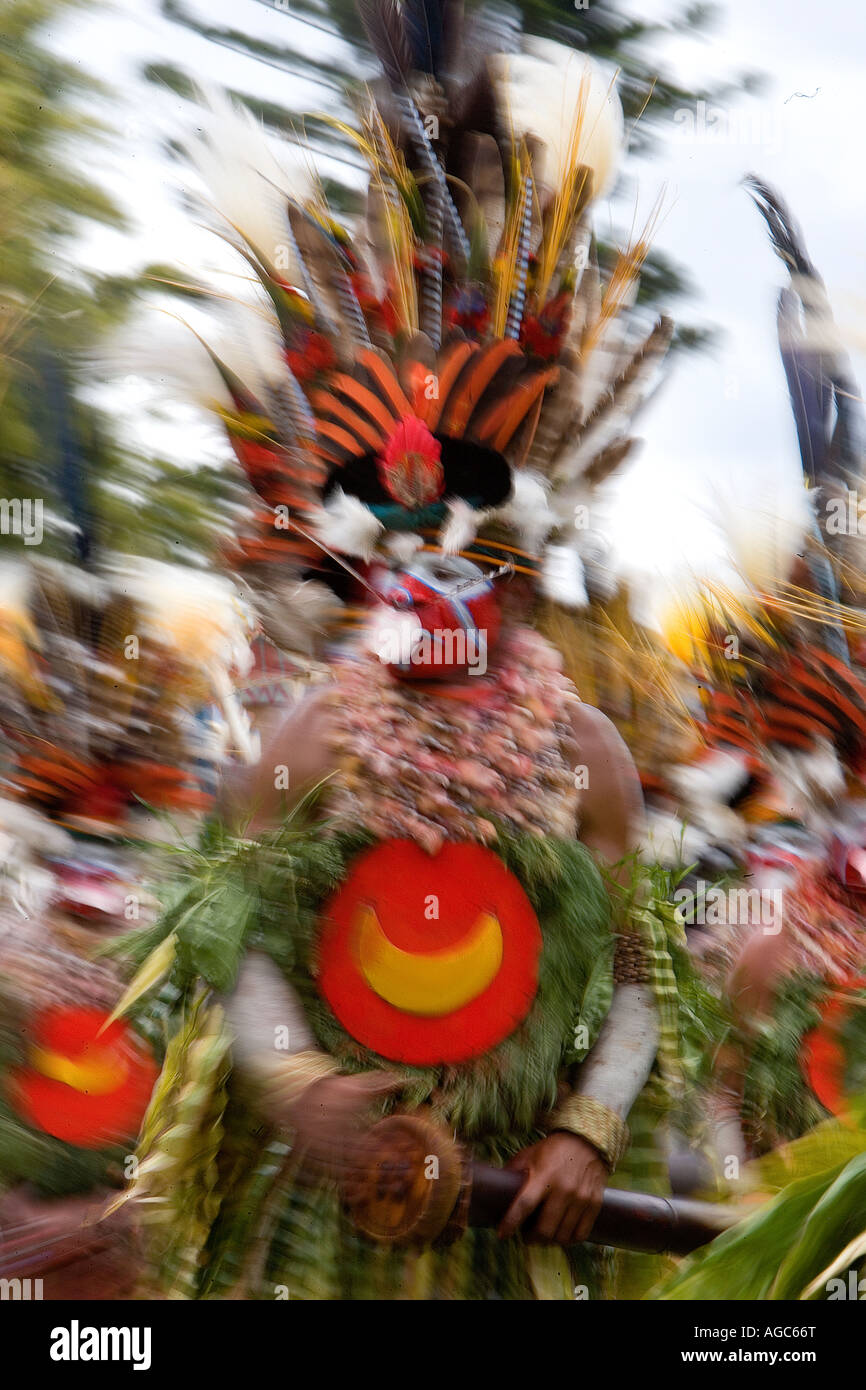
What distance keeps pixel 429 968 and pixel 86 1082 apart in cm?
54

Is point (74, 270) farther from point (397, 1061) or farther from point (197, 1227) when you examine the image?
point (197, 1227)

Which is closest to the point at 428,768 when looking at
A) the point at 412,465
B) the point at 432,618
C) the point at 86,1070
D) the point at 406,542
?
the point at 432,618

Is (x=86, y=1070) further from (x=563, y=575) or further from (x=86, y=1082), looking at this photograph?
(x=563, y=575)

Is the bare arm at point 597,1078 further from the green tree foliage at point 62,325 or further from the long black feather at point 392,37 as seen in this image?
the long black feather at point 392,37

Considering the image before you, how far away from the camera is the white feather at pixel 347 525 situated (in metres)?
1.89

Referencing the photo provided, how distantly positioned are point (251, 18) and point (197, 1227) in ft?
6.07

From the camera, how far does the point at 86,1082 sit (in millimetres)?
1840

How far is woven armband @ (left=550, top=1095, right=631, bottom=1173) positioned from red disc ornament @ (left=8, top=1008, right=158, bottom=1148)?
61 centimetres

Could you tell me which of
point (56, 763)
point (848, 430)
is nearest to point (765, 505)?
point (848, 430)

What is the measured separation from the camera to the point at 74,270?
1.94 m

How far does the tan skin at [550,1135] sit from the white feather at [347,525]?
0.75 ft

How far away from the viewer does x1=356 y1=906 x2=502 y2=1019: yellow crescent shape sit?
1.82 meters

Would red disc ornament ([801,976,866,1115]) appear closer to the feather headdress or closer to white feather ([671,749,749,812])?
white feather ([671,749,749,812])

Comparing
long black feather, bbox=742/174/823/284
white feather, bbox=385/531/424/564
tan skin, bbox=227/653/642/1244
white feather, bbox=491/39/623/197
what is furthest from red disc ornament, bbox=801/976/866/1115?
white feather, bbox=491/39/623/197
